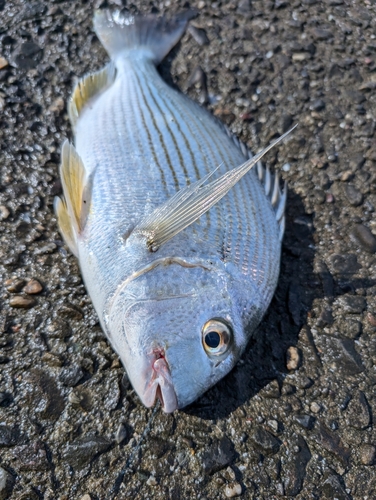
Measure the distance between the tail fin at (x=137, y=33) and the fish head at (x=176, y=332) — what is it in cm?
214

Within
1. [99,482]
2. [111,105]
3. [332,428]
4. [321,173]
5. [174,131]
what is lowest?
[332,428]

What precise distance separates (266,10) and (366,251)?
7.45 feet

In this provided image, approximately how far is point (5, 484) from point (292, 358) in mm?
1499

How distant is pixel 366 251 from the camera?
8.28 ft

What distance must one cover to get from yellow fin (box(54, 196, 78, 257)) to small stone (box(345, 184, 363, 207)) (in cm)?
179

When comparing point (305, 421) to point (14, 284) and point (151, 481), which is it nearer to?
point (151, 481)

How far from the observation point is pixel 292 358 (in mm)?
2188

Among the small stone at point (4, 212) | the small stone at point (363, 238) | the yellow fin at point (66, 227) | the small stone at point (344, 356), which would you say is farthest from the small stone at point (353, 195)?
the small stone at point (4, 212)

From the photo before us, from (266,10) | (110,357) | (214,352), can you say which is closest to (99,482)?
(110,357)

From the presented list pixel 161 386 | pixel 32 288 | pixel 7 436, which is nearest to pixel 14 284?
pixel 32 288

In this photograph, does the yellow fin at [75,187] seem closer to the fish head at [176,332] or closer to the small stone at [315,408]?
the fish head at [176,332]

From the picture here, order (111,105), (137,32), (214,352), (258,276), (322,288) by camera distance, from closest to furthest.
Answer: (214,352)
(258,276)
(322,288)
(111,105)
(137,32)

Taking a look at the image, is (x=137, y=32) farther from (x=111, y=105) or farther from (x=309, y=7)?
(x=309, y=7)

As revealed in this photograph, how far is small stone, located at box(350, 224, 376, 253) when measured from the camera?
252 cm
